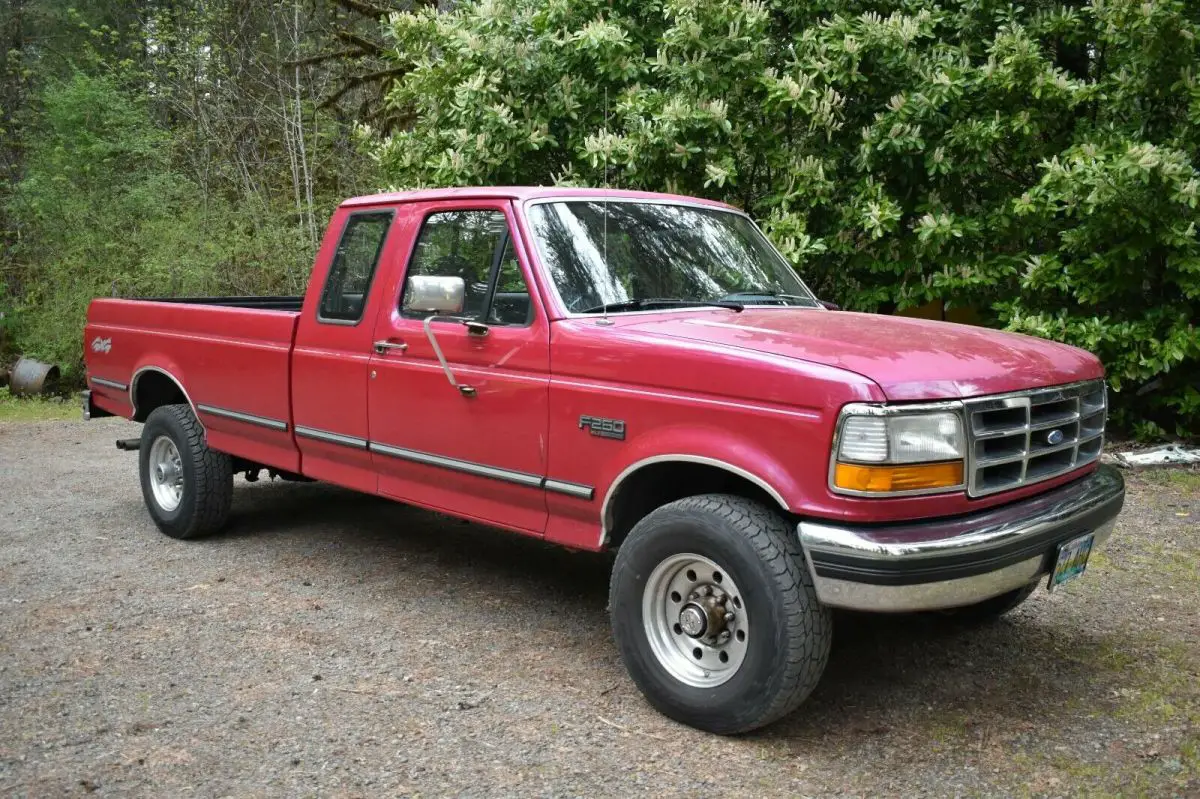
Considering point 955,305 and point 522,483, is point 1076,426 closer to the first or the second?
point 522,483

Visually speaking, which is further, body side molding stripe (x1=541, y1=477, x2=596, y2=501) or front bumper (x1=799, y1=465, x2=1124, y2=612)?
body side molding stripe (x1=541, y1=477, x2=596, y2=501)

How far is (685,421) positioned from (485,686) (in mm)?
1364

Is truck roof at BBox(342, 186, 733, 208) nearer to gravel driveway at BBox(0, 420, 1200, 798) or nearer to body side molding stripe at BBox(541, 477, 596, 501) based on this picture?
body side molding stripe at BBox(541, 477, 596, 501)

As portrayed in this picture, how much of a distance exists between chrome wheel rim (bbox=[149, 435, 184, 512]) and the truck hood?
360 cm

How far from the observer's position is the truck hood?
334cm

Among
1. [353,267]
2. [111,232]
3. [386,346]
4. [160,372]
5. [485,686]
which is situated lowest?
[485,686]

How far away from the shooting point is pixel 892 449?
3227mm

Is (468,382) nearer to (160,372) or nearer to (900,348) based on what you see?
(900,348)

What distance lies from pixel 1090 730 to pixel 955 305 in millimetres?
5024

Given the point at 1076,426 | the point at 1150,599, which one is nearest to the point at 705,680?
the point at 1076,426

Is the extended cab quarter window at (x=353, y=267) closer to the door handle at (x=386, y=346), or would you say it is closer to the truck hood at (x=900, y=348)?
the door handle at (x=386, y=346)

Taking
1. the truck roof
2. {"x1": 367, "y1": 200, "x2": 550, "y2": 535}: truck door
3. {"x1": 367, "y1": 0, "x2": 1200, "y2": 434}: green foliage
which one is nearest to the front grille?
{"x1": 367, "y1": 200, "x2": 550, "y2": 535}: truck door

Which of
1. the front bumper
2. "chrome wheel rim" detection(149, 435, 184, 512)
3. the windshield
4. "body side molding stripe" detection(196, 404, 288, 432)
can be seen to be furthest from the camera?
"chrome wheel rim" detection(149, 435, 184, 512)

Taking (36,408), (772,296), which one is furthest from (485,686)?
(36,408)
